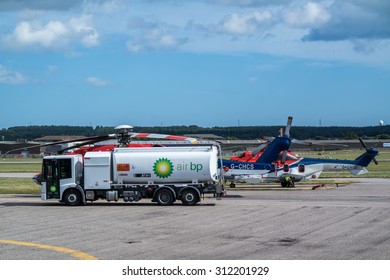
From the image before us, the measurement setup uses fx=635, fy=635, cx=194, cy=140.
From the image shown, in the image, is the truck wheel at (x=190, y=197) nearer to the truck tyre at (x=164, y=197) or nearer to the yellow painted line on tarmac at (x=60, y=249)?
the truck tyre at (x=164, y=197)

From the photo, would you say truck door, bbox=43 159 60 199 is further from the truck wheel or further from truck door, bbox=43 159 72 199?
the truck wheel

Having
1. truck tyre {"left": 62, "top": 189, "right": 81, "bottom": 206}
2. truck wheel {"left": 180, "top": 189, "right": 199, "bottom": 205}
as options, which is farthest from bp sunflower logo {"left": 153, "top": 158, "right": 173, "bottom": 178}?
truck tyre {"left": 62, "top": 189, "right": 81, "bottom": 206}

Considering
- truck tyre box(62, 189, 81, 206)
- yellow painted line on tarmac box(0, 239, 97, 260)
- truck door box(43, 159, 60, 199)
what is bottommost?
yellow painted line on tarmac box(0, 239, 97, 260)

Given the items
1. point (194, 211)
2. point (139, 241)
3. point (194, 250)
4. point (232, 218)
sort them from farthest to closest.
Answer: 1. point (194, 211)
2. point (232, 218)
3. point (139, 241)
4. point (194, 250)

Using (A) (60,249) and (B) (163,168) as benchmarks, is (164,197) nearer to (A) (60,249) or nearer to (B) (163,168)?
(B) (163,168)

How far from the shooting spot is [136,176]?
2817 centimetres

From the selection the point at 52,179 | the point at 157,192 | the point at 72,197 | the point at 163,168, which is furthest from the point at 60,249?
the point at 52,179

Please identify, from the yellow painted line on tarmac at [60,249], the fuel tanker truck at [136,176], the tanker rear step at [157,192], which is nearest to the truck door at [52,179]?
the fuel tanker truck at [136,176]

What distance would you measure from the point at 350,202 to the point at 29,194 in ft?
57.3

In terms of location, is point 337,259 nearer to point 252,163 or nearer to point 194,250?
point 194,250

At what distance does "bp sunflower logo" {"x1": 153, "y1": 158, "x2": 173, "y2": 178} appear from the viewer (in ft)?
91.6

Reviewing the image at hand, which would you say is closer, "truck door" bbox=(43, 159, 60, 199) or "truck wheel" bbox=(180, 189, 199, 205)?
"truck wheel" bbox=(180, 189, 199, 205)
